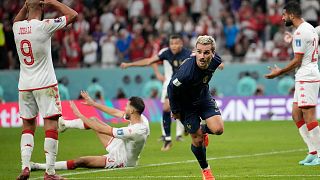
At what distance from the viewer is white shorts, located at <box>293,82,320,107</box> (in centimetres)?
1565

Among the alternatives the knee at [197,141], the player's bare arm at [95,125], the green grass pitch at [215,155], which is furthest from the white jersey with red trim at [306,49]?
the player's bare arm at [95,125]

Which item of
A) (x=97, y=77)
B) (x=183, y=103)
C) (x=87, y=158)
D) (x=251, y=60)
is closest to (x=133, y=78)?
(x=97, y=77)

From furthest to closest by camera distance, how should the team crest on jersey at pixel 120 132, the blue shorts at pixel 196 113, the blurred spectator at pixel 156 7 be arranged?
the blurred spectator at pixel 156 7 → the team crest on jersey at pixel 120 132 → the blue shorts at pixel 196 113

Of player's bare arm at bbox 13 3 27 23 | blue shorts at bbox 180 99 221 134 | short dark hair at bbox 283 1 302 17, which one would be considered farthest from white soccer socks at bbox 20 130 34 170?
short dark hair at bbox 283 1 302 17

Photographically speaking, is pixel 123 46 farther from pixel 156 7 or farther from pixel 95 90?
pixel 156 7

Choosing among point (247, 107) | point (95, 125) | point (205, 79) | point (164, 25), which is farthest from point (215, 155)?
point (164, 25)

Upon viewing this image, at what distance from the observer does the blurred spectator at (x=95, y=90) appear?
101 feet

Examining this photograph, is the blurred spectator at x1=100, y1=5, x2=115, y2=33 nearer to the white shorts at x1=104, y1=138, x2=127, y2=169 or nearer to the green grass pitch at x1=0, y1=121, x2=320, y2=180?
the green grass pitch at x1=0, y1=121, x2=320, y2=180

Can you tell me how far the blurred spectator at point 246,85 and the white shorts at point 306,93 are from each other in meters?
15.1

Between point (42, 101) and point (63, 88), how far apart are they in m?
17.4

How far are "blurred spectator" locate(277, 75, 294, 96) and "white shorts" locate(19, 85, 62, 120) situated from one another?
58.9 ft

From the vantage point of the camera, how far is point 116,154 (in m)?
15.5

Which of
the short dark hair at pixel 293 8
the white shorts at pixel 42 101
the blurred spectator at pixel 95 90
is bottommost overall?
the blurred spectator at pixel 95 90

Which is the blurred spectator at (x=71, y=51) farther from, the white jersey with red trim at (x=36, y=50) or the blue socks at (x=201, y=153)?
the blue socks at (x=201, y=153)
